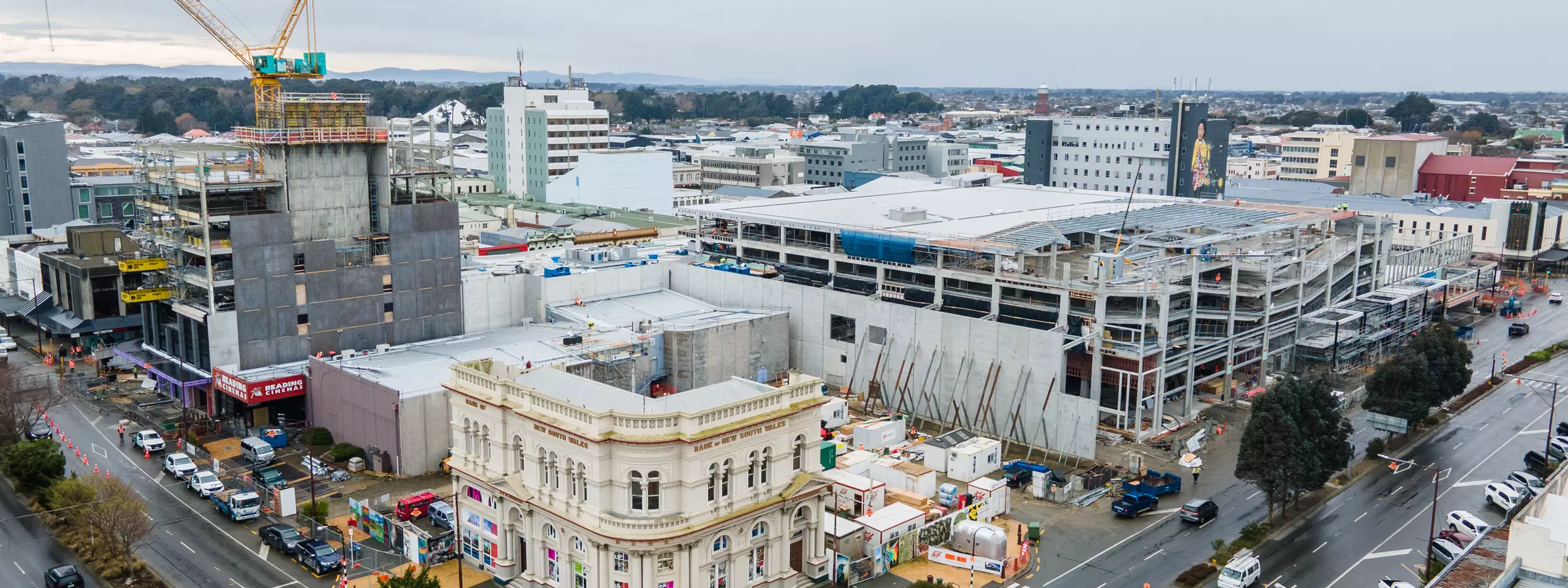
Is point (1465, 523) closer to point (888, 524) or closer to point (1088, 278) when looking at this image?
point (1088, 278)

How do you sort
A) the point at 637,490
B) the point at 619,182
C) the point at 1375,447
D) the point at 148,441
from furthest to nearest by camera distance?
the point at 619,182 → the point at 1375,447 → the point at 148,441 → the point at 637,490

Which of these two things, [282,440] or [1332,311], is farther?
[1332,311]

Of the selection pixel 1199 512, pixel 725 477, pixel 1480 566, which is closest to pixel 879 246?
pixel 1199 512

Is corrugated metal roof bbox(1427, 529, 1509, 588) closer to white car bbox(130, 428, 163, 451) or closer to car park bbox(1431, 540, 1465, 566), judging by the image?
car park bbox(1431, 540, 1465, 566)

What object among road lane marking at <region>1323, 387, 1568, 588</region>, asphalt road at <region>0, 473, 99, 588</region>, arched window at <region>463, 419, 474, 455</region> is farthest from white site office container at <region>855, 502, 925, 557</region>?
asphalt road at <region>0, 473, 99, 588</region>

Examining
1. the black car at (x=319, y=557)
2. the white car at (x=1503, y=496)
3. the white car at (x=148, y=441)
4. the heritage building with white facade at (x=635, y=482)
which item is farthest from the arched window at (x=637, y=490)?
the white car at (x=1503, y=496)

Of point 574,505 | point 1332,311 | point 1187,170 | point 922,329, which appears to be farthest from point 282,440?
point 1187,170

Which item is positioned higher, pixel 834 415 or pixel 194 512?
pixel 834 415

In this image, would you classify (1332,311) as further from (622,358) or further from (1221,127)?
(1221,127)
